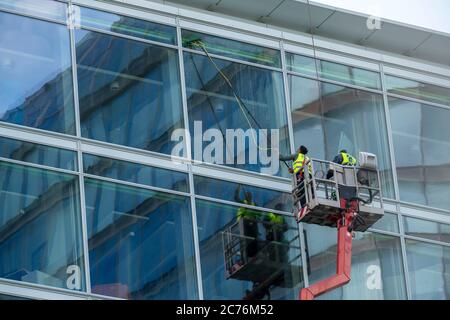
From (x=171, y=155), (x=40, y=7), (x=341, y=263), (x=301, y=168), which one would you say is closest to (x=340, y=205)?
(x=301, y=168)

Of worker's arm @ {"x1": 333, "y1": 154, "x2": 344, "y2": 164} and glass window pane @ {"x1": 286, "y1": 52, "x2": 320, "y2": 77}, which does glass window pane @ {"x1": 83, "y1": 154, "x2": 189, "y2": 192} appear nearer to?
worker's arm @ {"x1": 333, "y1": 154, "x2": 344, "y2": 164}

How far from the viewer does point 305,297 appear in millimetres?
38750

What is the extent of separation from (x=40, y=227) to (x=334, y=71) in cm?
860

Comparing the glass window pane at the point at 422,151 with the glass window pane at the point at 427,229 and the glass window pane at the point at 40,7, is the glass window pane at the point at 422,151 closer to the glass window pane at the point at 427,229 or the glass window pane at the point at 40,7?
the glass window pane at the point at 427,229

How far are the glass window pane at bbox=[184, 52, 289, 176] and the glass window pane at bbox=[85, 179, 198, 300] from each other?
1.71 m

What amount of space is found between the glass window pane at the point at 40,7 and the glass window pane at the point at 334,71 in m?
5.32

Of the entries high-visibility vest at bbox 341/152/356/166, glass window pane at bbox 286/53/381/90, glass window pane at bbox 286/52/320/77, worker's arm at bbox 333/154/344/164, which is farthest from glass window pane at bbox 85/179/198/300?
glass window pane at bbox 286/53/381/90

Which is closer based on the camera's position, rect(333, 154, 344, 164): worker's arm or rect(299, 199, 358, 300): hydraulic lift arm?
rect(299, 199, 358, 300): hydraulic lift arm

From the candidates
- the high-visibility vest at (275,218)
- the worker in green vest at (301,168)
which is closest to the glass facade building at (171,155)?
the high-visibility vest at (275,218)

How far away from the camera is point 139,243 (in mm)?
38094

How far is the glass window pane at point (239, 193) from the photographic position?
129ft

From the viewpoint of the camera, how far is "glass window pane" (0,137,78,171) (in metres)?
37.8

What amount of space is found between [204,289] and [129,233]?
6.22 feet
